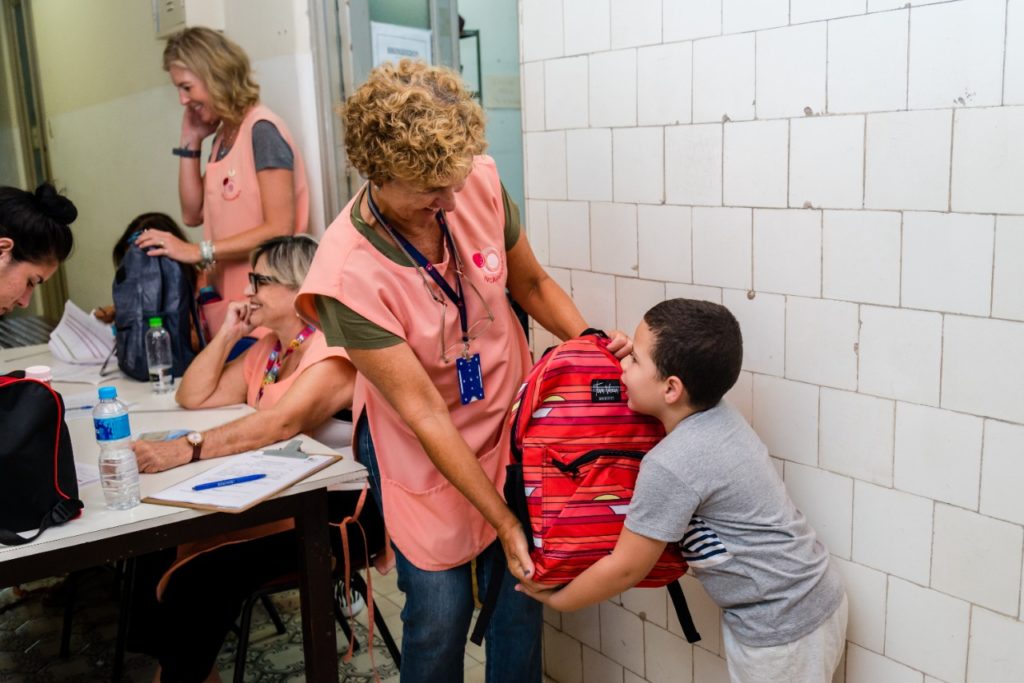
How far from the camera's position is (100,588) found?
3396 mm

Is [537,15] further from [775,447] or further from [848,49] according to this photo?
[775,447]

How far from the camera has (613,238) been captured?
214cm

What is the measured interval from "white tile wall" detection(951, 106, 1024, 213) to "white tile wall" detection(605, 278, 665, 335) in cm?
69

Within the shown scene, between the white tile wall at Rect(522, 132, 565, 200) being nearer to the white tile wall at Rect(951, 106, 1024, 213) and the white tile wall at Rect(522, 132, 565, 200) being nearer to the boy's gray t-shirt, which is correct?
the boy's gray t-shirt

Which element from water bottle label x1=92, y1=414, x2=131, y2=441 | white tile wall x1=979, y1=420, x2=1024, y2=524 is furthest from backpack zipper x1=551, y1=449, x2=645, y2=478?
water bottle label x1=92, y1=414, x2=131, y2=441

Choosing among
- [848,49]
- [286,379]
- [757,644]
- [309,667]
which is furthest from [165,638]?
[848,49]

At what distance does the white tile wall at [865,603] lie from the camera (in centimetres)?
173

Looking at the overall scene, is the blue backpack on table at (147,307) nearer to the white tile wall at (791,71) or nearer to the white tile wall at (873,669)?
the white tile wall at (791,71)

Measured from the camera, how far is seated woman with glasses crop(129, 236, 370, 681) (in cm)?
221

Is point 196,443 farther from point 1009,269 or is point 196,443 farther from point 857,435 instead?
point 1009,269

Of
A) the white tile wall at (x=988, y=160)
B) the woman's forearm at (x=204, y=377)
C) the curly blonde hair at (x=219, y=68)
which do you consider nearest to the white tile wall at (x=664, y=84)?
the white tile wall at (x=988, y=160)

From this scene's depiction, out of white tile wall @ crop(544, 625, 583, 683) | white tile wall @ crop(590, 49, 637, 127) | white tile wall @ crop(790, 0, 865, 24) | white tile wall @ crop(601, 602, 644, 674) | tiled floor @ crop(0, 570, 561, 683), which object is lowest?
tiled floor @ crop(0, 570, 561, 683)

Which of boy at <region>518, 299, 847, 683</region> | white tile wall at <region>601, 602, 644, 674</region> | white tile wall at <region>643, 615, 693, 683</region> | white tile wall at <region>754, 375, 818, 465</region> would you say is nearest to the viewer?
boy at <region>518, 299, 847, 683</region>

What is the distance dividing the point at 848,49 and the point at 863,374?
22.5 inches
